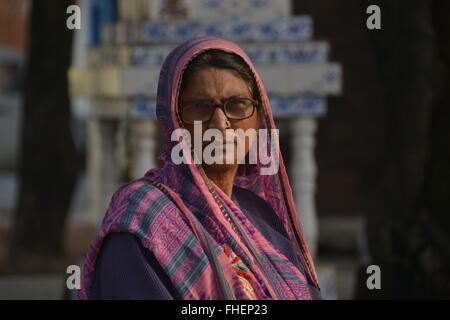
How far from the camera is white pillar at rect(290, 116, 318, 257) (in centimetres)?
682

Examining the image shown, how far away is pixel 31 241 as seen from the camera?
8.95m

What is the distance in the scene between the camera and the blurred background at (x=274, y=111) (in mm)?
6090

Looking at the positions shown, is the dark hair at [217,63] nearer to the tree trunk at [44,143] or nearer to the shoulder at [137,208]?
the shoulder at [137,208]

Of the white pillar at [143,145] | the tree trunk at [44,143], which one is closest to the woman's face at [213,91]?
the white pillar at [143,145]

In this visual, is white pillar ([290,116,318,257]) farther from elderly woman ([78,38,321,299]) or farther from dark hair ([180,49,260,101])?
dark hair ([180,49,260,101])

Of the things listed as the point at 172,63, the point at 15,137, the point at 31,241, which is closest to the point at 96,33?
the point at 31,241

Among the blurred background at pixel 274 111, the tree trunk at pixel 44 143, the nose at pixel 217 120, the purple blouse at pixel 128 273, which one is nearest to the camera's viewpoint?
the purple blouse at pixel 128 273

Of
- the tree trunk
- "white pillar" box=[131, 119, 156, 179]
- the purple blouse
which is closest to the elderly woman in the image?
the purple blouse

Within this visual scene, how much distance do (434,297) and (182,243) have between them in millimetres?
4013

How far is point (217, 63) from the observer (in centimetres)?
225

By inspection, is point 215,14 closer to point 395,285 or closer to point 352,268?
point 395,285

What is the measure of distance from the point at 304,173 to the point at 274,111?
61 cm


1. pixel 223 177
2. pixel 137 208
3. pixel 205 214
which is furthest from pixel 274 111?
pixel 137 208

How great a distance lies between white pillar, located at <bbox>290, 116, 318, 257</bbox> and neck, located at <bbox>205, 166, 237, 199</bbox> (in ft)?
14.7
